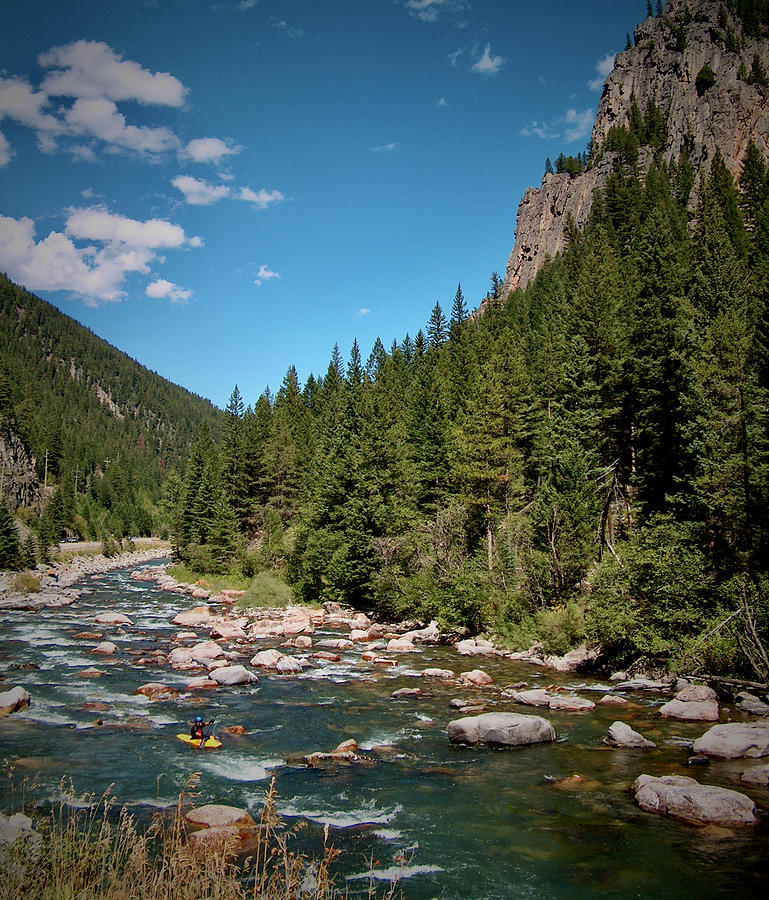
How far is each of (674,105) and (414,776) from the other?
13286cm

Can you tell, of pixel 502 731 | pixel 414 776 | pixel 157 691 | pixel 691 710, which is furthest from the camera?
pixel 157 691

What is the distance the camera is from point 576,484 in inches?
1094

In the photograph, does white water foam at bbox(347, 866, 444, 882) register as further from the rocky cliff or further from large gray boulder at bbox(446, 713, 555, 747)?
the rocky cliff

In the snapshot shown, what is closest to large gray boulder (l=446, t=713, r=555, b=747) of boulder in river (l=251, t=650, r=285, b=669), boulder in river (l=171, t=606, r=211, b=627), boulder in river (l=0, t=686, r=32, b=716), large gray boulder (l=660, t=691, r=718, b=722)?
large gray boulder (l=660, t=691, r=718, b=722)

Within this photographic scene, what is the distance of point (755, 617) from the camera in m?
19.1

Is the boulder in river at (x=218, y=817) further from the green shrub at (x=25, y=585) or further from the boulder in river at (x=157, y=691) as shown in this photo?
the green shrub at (x=25, y=585)

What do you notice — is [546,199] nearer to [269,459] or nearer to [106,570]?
[269,459]

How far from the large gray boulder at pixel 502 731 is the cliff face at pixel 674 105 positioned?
A: 98.6 m

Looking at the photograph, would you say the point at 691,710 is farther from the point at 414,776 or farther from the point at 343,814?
the point at 343,814

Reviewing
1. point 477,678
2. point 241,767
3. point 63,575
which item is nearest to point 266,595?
point 477,678

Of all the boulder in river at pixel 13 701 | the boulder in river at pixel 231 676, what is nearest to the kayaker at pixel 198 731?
the boulder in river at pixel 13 701

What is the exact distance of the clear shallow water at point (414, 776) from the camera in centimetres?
961

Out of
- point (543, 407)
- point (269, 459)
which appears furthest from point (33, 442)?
point (543, 407)

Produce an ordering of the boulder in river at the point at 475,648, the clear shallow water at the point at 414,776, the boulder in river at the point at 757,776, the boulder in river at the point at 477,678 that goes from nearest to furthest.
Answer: the clear shallow water at the point at 414,776 < the boulder in river at the point at 757,776 < the boulder in river at the point at 477,678 < the boulder in river at the point at 475,648
